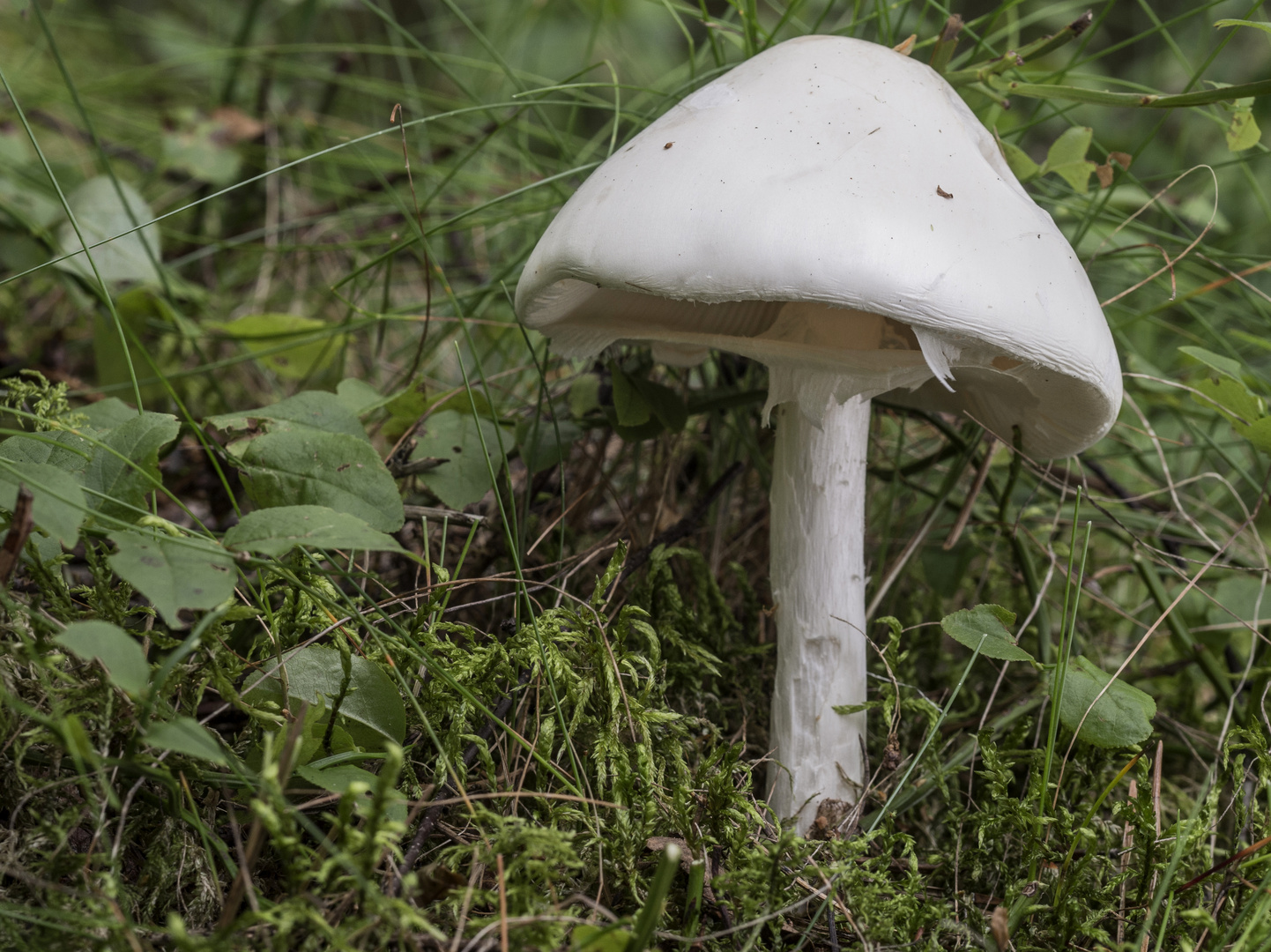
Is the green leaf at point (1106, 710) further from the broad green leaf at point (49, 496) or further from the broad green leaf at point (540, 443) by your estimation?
the broad green leaf at point (49, 496)

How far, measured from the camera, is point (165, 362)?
229cm

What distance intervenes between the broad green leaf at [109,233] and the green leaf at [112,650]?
1.63 metres

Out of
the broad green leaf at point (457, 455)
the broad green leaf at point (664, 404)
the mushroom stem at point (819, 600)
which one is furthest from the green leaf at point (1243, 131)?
the broad green leaf at point (457, 455)

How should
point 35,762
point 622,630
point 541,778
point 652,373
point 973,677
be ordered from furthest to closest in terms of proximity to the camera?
point 652,373 < point 973,677 < point 622,630 < point 541,778 < point 35,762

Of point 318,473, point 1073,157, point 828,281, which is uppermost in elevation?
point 1073,157

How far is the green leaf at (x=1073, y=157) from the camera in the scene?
5.05 ft

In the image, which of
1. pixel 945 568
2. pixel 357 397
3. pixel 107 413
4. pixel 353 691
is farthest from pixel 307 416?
pixel 945 568

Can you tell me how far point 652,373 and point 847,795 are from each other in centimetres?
102

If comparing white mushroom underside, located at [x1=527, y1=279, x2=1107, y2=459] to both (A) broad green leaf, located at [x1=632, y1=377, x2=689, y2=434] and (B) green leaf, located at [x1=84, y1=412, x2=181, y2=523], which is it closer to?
(A) broad green leaf, located at [x1=632, y1=377, x2=689, y2=434]

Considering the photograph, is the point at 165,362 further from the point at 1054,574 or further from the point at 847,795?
the point at 1054,574

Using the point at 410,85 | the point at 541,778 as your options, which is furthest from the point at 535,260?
the point at 410,85

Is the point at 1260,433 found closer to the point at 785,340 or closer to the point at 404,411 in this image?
the point at 785,340

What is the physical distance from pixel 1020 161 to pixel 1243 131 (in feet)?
1.17

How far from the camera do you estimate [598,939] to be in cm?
87
